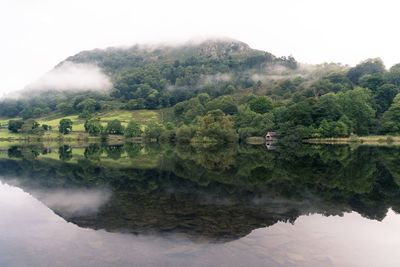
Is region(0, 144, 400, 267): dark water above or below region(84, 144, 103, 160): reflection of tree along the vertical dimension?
above

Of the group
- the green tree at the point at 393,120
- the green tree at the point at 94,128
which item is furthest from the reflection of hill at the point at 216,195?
the green tree at the point at 94,128

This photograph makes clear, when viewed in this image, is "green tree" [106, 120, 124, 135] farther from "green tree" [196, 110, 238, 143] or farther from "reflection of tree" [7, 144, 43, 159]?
"reflection of tree" [7, 144, 43, 159]

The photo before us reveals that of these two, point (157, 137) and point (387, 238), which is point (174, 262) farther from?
point (157, 137)

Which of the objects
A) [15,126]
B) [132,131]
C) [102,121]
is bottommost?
[132,131]

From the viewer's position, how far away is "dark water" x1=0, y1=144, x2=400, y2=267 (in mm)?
14023

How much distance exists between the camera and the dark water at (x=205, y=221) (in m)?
14.0

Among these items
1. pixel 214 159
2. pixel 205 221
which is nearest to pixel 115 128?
pixel 214 159

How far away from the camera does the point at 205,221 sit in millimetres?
18859

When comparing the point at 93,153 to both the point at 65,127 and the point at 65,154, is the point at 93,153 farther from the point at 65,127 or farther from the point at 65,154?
the point at 65,127

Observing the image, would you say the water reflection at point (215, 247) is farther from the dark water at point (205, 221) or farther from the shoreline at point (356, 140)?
the shoreline at point (356, 140)

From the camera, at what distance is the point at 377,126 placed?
11212 cm

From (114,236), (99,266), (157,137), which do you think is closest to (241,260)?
(99,266)

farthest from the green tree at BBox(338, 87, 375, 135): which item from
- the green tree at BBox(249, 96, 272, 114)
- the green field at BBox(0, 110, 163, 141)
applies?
the green field at BBox(0, 110, 163, 141)

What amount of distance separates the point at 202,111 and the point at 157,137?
36.7m
